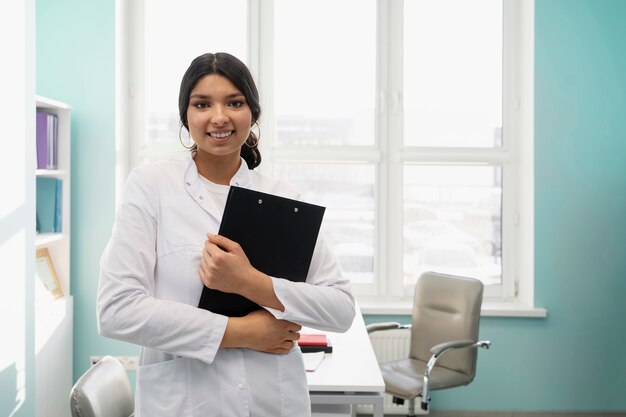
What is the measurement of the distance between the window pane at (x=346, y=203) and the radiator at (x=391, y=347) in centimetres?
44

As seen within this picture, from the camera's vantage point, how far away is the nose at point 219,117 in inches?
52.3

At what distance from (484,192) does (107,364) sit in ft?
9.40

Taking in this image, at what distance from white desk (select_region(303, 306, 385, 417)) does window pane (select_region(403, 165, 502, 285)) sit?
5.48 ft

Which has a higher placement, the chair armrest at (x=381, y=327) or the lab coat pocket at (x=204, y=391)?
the lab coat pocket at (x=204, y=391)

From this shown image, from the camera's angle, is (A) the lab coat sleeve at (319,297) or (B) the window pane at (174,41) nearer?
(A) the lab coat sleeve at (319,297)

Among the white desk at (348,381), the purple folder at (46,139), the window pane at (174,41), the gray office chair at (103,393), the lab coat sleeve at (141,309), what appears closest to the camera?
the lab coat sleeve at (141,309)

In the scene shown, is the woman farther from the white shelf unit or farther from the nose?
the white shelf unit

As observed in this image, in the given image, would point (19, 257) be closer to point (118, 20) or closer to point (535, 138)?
point (118, 20)

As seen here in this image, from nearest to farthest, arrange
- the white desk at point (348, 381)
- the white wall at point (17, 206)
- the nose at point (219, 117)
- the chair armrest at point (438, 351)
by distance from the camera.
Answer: the nose at point (219, 117) < the white desk at point (348, 381) < the white wall at point (17, 206) < the chair armrest at point (438, 351)

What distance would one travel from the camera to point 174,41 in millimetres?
4105

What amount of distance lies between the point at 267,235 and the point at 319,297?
0.18m

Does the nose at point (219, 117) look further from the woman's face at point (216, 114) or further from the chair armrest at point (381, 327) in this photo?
the chair armrest at point (381, 327)

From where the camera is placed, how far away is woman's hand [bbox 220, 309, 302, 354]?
128 centimetres

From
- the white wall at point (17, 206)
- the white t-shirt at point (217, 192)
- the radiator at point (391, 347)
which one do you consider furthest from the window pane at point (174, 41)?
the white t-shirt at point (217, 192)
